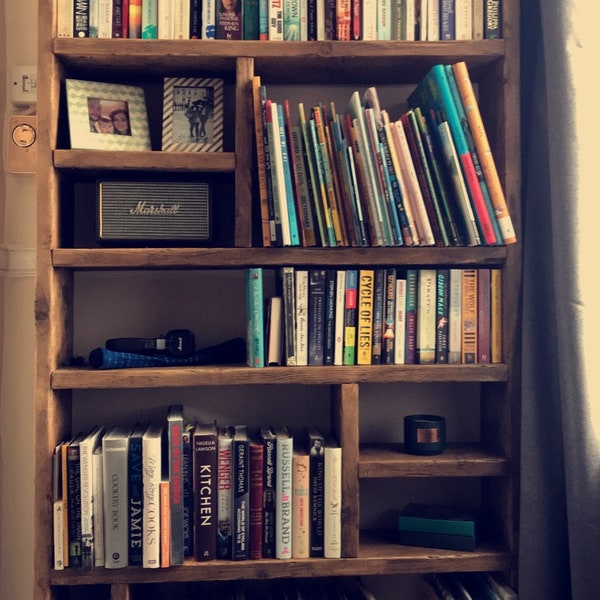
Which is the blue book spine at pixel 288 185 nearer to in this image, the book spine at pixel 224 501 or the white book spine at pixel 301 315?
the white book spine at pixel 301 315

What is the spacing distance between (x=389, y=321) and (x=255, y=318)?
0.28m

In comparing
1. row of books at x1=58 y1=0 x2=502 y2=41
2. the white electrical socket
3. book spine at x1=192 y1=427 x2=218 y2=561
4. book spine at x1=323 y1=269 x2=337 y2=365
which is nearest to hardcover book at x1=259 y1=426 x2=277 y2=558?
book spine at x1=192 y1=427 x2=218 y2=561

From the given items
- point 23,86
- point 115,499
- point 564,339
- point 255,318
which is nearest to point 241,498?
point 115,499

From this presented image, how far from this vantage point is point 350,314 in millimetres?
1376

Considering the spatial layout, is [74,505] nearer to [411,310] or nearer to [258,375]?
[258,375]

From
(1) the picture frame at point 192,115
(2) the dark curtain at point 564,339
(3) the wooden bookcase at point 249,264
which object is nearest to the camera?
(2) the dark curtain at point 564,339

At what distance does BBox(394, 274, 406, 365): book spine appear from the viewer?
1.38 m

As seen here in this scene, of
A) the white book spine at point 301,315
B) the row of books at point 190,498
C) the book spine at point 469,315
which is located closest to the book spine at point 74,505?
the row of books at point 190,498

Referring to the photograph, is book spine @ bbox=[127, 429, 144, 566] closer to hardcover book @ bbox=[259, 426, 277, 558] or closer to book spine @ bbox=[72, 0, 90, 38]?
hardcover book @ bbox=[259, 426, 277, 558]

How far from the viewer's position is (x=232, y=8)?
140 cm

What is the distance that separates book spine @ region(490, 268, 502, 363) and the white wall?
1.03 m

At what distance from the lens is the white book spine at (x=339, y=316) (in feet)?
4.50

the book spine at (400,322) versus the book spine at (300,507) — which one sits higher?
the book spine at (400,322)

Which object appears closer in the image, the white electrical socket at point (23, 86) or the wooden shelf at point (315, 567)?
the wooden shelf at point (315, 567)
